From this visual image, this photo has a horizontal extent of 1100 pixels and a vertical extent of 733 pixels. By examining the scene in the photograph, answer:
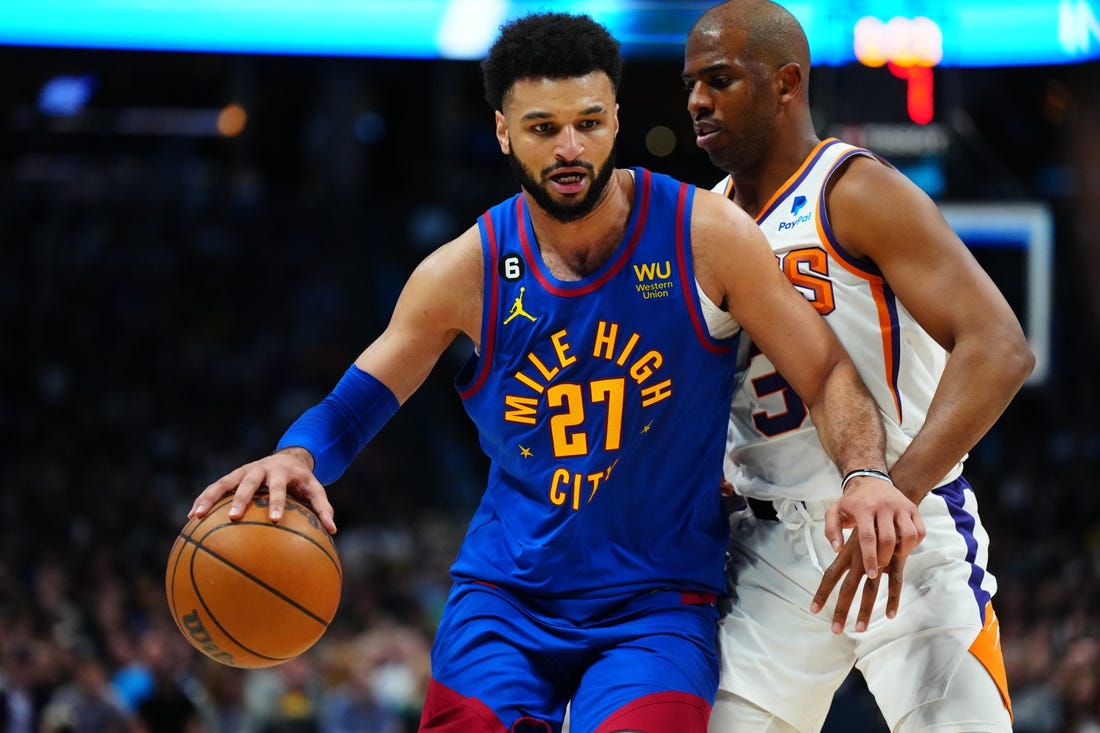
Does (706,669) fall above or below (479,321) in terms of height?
below

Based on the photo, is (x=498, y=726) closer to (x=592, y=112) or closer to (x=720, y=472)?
(x=720, y=472)

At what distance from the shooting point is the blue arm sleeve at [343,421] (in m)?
3.46

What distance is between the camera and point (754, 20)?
382 centimetres

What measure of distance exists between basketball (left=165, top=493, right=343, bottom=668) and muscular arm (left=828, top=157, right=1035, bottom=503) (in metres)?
1.39

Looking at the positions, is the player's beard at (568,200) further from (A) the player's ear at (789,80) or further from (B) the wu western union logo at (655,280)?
(A) the player's ear at (789,80)

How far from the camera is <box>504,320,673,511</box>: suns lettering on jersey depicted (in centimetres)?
332

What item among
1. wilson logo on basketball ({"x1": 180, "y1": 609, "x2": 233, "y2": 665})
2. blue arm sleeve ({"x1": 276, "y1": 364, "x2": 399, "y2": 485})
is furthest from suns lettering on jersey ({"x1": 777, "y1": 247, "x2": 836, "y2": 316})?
wilson logo on basketball ({"x1": 180, "y1": 609, "x2": 233, "y2": 665})

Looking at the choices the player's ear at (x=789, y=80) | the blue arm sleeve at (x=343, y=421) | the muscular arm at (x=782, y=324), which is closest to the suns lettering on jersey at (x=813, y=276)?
the muscular arm at (x=782, y=324)

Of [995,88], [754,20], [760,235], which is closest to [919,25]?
[754,20]

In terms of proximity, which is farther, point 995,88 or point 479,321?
point 995,88

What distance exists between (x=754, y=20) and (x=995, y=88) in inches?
624

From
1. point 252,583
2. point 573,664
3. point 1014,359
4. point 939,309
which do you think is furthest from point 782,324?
point 252,583

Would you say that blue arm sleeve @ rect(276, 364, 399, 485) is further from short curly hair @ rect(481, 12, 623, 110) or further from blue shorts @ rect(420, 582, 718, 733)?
short curly hair @ rect(481, 12, 623, 110)

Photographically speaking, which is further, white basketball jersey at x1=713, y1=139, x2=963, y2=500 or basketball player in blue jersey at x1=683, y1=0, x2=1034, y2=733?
white basketball jersey at x1=713, y1=139, x2=963, y2=500
